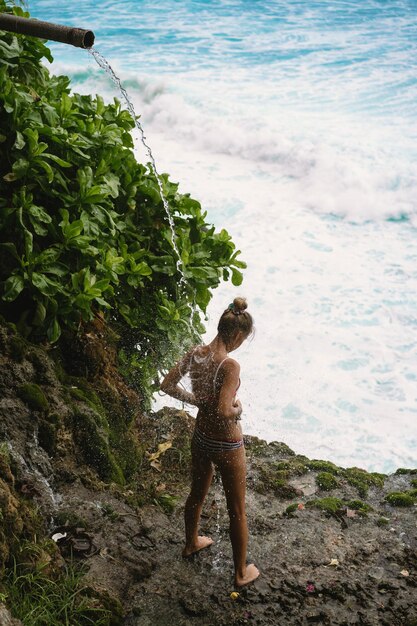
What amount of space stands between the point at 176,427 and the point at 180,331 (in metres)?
0.94

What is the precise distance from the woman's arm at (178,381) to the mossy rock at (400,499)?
87.2 inches

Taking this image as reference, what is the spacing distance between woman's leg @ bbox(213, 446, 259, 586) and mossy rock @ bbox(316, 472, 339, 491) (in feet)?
4.87

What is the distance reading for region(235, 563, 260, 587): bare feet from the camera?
13.0 feet

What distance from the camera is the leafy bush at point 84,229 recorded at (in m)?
4.06

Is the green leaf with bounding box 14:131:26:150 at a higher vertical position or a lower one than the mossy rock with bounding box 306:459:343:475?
higher

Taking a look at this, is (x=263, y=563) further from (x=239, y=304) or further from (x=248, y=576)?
(x=239, y=304)

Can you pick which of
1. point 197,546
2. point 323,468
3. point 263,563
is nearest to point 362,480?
point 323,468

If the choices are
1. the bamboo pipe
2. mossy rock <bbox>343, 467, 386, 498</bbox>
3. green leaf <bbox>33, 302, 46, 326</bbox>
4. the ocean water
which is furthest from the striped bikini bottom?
the bamboo pipe

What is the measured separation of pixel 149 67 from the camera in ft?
70.3

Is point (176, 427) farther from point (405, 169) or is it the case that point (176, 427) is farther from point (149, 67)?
point (149, 67)

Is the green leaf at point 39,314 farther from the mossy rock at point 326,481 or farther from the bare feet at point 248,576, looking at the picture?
the mossy rock at point 326,481

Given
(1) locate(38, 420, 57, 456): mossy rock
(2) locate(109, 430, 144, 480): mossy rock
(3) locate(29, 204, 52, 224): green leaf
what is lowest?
(2) locate(109, 430, 144, 480): mossy rock

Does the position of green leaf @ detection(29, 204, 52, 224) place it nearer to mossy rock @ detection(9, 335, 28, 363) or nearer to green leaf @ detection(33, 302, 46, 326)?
green leaf @ detection(33, 302, 46, 326)

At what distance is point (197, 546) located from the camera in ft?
13.9
